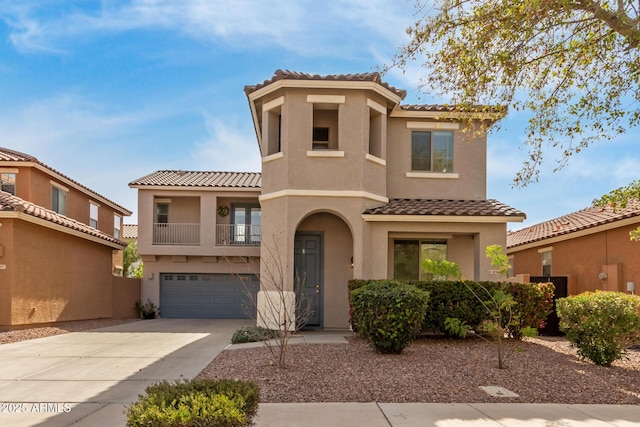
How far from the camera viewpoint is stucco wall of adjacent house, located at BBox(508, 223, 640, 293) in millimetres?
15039

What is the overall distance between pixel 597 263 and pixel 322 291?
9050 mm

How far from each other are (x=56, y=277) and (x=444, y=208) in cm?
1333

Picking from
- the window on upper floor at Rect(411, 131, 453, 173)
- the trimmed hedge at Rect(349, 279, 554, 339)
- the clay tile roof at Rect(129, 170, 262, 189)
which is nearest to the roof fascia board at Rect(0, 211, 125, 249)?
the clay tile roof at Rect(129, 170, 262, 189)

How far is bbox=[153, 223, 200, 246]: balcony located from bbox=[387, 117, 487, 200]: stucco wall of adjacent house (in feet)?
39.4

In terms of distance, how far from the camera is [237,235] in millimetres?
24766

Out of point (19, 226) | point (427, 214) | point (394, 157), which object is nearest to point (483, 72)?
point (427, 214)

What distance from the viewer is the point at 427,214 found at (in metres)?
14.0

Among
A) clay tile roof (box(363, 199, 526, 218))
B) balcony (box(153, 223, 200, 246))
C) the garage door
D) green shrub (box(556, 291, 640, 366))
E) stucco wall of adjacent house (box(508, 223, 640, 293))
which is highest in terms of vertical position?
clay tile roof (box(363, 199, 526, 218))

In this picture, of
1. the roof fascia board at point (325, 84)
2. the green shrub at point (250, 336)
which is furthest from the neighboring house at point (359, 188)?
the green shrub at point (250, 336)

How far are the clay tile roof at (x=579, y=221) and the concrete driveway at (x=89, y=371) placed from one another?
11235mm

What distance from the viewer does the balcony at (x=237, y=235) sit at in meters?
24.4


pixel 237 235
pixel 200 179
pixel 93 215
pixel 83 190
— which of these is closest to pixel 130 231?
pixel 93 215

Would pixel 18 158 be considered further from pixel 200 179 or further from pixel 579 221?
pixel 579 221

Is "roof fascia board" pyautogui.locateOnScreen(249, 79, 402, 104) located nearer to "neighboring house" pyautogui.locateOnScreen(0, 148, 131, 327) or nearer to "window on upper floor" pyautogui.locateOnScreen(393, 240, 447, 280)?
"window on upper floor" pyautogui.locateOnScreen(393, 240, 447, 280)
